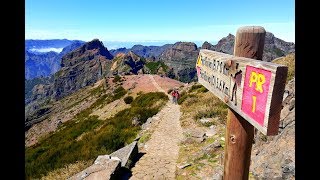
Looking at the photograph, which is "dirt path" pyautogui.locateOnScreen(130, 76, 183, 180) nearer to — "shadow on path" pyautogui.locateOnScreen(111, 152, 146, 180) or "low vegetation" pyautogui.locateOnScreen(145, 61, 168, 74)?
"shadow on path" pyautogui.locateOnScreen(111, 152, 146, 180)

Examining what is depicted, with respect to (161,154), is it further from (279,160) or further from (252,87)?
(252,87)

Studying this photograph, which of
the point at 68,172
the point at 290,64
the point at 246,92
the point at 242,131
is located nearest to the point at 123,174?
the point at 68,172

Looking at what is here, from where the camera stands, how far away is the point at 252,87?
2.62m

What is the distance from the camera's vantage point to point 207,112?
693 inches

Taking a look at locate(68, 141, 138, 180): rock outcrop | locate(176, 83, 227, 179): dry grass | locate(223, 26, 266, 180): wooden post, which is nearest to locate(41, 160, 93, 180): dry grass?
locate(68, 141, 138, 180): rock outcrop

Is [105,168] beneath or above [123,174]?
above

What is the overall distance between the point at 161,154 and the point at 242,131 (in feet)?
30.3

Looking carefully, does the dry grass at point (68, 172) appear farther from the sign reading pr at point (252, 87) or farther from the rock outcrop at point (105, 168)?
the sign reading pr at point (252, 87)

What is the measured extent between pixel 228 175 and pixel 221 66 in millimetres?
1239

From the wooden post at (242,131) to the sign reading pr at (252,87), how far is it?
162 millimetres

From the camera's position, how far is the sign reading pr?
225cm

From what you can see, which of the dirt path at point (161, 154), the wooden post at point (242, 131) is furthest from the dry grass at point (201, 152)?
the wooden post at point (242, 131)

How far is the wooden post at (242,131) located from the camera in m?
3.07
